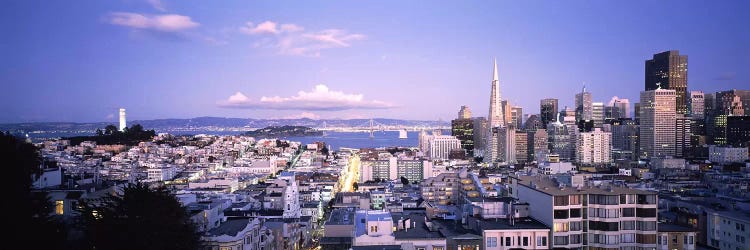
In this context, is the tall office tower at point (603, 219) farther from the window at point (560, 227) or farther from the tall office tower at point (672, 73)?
the tall office tower at point (672, 73)

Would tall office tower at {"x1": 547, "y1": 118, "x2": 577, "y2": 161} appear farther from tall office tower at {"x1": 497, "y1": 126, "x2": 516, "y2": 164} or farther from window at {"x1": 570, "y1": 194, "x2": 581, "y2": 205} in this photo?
window at {"x1": 570, "y1": 194, "x2": 581, "y2": 205}

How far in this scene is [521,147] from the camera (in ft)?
419

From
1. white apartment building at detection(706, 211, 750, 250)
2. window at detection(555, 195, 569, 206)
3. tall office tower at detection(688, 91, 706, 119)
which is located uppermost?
tall office tower at detection(688, 91, 706, 119)

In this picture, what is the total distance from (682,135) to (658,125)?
7.24 m

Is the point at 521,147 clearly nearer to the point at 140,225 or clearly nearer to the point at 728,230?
the point at 728,230

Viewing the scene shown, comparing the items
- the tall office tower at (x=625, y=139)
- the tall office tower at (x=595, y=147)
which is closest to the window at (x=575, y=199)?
the tall office tower at (x=595, y=147)

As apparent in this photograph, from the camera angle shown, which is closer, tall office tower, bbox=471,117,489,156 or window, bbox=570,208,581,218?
window, bbox=570,208,581,218

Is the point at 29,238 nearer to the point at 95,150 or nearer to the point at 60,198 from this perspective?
the point at 60,198

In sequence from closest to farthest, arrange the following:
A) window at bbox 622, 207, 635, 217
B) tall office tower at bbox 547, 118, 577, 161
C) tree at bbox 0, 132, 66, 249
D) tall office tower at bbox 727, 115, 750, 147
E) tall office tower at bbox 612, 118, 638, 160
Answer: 1. tree at bbox 0, 132, 66, 249
2. window at bbox 622, 207, 635, 217
3. tall office tower at bbox 727, 115, 750, 147
4. tall office tower at bbox 612, 118, 638, 160
5. tall office tower at bbox 547, 118, 577, 161

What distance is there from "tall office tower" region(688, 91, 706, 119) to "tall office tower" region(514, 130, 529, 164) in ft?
162

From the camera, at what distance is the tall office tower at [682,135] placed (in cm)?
12219

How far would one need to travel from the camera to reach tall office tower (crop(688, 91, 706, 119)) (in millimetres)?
148375

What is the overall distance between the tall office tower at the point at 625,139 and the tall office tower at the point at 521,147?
17.8 m

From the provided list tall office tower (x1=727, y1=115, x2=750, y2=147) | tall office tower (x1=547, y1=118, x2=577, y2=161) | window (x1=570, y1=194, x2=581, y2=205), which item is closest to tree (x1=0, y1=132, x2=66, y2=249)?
window (x1=570, y1=194, x2=581, y2=205)
